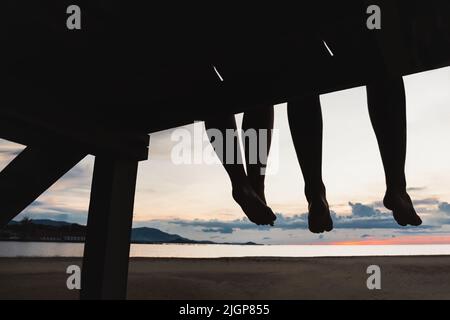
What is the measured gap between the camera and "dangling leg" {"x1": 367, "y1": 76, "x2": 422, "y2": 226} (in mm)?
1572

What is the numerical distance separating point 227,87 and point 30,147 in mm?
1249

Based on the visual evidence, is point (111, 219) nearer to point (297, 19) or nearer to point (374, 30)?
point (297, 19)

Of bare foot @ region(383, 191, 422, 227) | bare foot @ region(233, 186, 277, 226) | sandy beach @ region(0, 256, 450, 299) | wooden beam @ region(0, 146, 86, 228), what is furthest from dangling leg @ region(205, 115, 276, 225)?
sandy beach @ region(0, 256, 450, 299)

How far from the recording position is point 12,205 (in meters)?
2.31

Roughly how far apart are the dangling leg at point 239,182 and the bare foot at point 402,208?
45cm

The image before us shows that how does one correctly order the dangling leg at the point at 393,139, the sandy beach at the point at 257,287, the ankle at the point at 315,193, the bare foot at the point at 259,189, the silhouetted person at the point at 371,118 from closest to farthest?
the silhouetted person at the point at 371,118 < the dangling leg at the point at 393,139 < the ankle at the point at 315,193 < the bare foot at the point at 259,189 < the sandy beach at the point at 257,287

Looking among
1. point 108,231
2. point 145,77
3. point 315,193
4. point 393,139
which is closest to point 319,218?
point 315,193

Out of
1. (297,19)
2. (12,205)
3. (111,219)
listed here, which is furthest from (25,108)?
(297,19)

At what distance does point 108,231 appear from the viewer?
2.32 metres

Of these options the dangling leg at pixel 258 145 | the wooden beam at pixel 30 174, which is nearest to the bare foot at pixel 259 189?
the dangling leg at pixel 258 145

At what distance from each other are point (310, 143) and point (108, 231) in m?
1.25

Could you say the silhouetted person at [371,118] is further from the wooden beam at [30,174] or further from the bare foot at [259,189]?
the wooden beam at [30,174]

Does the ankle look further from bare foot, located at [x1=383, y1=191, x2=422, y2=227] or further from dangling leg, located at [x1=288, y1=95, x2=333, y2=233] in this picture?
bare foot, located at [x1=383, y1=191, x2=422, y2=227]

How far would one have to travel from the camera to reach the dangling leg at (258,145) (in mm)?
1879
